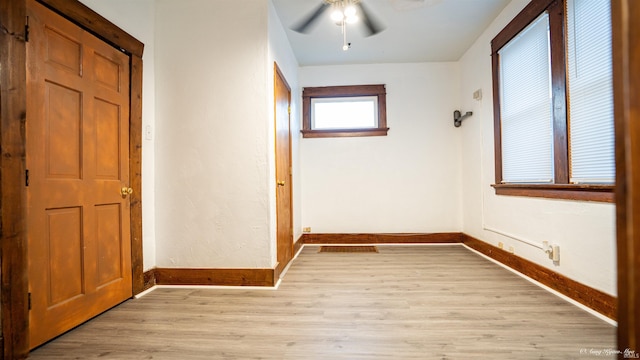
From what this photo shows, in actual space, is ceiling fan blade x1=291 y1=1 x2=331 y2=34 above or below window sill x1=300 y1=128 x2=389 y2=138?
above

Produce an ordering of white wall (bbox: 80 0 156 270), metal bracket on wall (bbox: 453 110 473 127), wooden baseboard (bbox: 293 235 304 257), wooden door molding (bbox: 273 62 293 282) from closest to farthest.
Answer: white wall (bbox: 80 0 156 270)
wooden door molding (bbox: 273 62 293 282)
wooden baseboard (bbox: 293 235 304 257)
metal bracket on wall (bbox: 453 110 473 127)

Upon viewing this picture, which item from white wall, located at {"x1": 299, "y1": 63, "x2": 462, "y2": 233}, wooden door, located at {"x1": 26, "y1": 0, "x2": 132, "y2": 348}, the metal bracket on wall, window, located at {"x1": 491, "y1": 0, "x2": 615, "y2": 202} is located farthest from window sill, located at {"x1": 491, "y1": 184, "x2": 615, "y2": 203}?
wooden door, located at {"x1": 26, "y1": 0, "x2": 132, "y2": 348}

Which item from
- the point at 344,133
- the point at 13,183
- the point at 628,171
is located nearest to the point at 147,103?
the point at 13,183

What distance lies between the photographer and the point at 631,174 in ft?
1.42

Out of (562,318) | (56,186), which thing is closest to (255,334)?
(56,186)

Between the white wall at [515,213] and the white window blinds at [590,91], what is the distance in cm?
29

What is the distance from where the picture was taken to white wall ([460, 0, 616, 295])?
1919mm

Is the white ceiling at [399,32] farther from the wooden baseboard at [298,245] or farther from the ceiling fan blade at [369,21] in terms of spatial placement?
the wooden baseboard at [298,245]

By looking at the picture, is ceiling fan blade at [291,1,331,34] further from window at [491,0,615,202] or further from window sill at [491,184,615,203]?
window sill at [491,184,615,203]

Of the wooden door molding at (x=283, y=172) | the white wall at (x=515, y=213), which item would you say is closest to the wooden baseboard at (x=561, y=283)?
the white wall at (x=515, y=213)

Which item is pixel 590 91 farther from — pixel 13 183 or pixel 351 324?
pixel 13 183

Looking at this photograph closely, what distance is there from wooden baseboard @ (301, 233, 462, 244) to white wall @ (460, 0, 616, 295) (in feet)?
0.98

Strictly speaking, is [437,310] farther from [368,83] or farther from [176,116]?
[368,83]

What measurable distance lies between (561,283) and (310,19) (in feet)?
10.1
